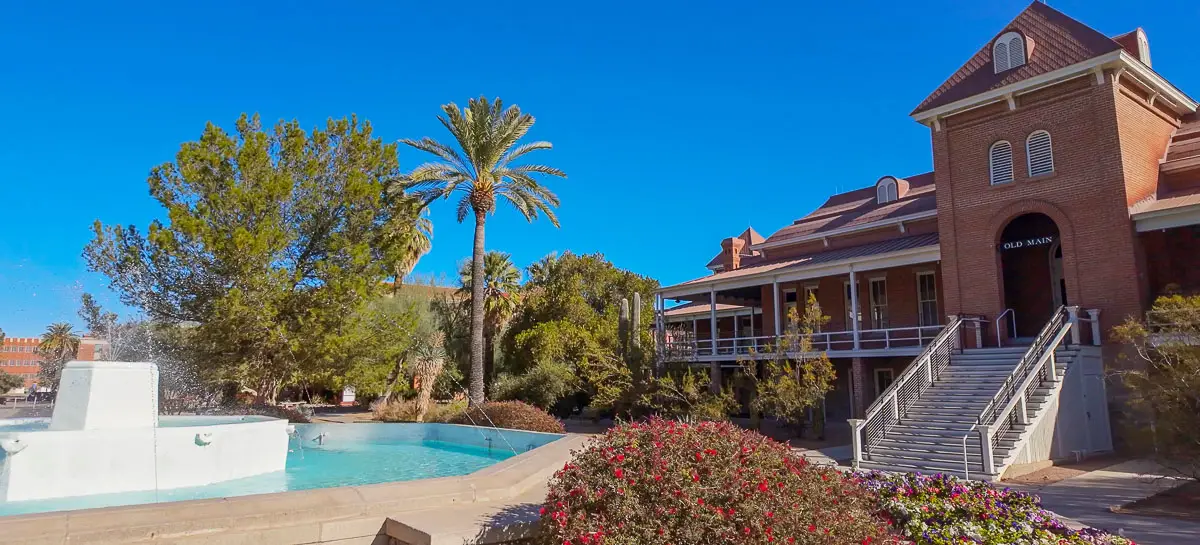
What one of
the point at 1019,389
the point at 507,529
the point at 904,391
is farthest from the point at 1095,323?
the point at 507,529

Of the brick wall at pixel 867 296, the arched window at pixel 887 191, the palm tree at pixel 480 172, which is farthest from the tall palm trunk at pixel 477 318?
the arched window at pixel 887 191

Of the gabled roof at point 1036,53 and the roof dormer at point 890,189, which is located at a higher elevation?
the gabled roof at point 1036,53

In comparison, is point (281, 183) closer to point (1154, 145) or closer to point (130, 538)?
point (130, 538)

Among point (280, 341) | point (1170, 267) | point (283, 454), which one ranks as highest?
point (1170, 267)

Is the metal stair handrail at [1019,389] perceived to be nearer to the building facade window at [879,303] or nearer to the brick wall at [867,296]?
the brick wall at [867,296]

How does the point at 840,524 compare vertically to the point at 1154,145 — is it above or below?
below

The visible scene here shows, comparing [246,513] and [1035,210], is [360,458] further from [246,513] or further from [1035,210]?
[1035,210]

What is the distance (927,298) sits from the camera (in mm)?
24906

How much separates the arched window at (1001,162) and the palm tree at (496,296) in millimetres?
23043

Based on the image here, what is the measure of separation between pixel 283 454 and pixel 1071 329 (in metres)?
18.5

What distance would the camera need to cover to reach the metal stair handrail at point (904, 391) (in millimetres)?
17062

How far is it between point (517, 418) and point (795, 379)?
7817 millimetres

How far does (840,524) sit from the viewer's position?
526 centimetres

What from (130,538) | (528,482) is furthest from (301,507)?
(528,482)
